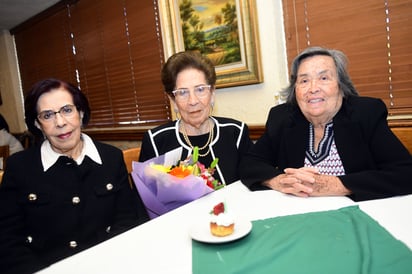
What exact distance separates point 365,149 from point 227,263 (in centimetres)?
99

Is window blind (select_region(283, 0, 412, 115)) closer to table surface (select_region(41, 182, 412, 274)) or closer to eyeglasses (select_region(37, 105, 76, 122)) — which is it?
table surface (select_region(41, 182, 412, 274))

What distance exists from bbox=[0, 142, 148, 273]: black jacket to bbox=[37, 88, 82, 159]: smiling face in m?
0.08

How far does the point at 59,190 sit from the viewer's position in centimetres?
146

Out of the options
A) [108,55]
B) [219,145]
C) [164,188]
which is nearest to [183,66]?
[219,145]

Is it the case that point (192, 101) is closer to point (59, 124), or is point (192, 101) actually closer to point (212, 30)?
point (59, 124)

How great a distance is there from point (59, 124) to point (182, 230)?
81 centimetres

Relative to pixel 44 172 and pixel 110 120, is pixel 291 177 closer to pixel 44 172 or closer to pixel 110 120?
pixel 44 172

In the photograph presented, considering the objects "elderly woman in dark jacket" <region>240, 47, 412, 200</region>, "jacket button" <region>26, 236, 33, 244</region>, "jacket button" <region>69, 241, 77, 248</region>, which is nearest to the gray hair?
"elderly woman in dark jacket" <region>240, 47, 412, 200</region>

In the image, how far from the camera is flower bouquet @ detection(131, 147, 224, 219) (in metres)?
1.20

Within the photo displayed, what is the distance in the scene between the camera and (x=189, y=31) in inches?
121

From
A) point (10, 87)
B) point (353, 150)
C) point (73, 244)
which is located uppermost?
point (10, 87)

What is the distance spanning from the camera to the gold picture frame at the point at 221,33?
104 inches

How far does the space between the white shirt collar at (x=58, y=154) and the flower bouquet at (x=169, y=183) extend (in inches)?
14.2

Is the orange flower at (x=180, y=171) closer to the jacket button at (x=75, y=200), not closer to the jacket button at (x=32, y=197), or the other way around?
the jacket button at (x=75, y=200)
